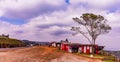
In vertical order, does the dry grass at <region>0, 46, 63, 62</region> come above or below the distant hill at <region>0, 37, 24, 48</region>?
below

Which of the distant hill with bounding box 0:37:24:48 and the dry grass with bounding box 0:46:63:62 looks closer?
the dry grass with bounding box 0:46:63:62

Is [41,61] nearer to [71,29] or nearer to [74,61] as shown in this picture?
[74,61]

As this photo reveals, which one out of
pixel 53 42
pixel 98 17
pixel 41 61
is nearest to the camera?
pixel 41 61

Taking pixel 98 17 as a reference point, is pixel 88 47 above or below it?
below

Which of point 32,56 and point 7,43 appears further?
point 7,43

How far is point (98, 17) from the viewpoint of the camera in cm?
7650

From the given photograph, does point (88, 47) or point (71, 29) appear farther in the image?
point (71, 29)

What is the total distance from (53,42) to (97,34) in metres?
31.3

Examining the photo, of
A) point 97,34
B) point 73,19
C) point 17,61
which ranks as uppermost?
point 73,19

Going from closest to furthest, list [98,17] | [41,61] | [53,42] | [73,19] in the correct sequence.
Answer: [41,61] → [98,17] → [73,19] → [53,42]

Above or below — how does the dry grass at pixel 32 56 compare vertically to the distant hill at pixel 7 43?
below

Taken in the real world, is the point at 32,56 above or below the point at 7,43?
below

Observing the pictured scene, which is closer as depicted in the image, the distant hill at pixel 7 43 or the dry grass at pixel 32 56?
the dry grass at pixel 32 56

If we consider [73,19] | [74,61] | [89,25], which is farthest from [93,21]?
[74,61]
